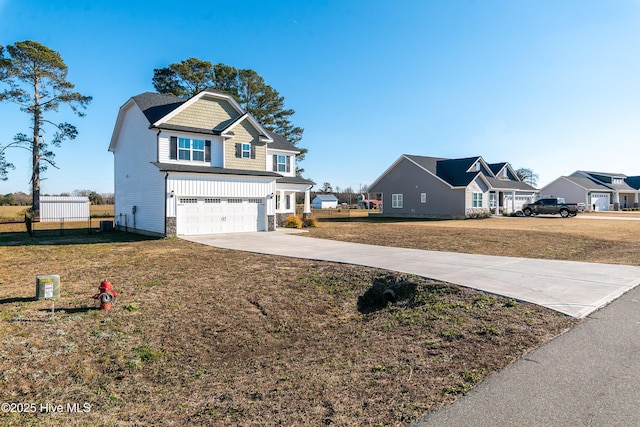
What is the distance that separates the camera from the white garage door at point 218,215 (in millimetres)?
20859

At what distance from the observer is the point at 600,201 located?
2232 inches

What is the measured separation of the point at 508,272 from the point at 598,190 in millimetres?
57649

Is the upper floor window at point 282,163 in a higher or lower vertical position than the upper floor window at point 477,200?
higher

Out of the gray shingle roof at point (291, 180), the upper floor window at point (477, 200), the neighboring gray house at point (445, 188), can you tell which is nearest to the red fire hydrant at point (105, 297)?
the gray shingle roof at point (291, 180)

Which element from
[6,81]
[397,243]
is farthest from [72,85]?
[397,243]

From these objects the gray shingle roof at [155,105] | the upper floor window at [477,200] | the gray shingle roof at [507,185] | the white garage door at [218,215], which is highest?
the gray shingle roof at [155,105]

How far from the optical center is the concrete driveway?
24.1ft

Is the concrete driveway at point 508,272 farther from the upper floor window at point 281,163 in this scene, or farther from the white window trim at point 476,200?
the white window trim at point 476,200

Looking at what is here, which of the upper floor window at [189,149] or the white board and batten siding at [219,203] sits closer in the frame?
the white board and batten siding at [219,203]

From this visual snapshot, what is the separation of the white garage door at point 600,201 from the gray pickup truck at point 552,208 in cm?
2013

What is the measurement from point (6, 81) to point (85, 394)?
41033mm

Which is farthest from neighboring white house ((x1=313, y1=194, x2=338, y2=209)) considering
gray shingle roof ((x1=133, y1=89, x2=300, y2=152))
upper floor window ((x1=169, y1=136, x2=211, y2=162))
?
upper floor window ((x1=169, y1=136, x2=211, y2=162))

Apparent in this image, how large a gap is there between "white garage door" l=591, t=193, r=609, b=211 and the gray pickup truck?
20134mm

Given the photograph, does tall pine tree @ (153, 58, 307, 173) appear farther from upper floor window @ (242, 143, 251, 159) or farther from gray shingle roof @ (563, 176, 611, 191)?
gray shingle roof @ (563, 176, 611, 191)
